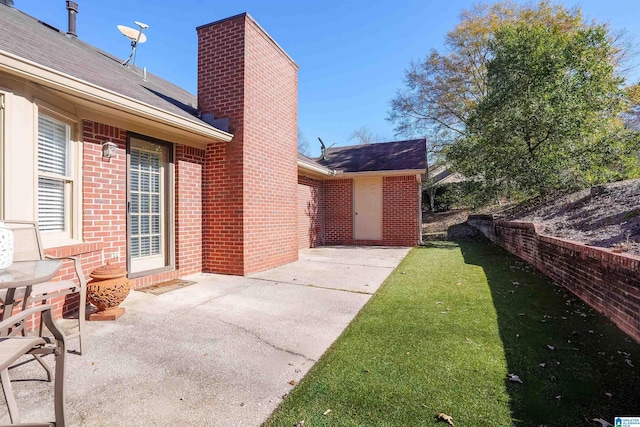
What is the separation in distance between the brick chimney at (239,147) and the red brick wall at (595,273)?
17.6 feet

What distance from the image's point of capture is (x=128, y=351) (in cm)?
283

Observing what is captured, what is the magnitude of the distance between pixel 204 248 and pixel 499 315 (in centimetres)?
521

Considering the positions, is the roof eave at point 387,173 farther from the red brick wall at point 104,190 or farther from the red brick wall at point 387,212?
the red brick wall at point 104,190

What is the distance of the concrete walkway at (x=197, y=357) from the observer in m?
2.03

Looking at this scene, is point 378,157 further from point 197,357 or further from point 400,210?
point 197,357

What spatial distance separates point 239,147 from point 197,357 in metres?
4.15

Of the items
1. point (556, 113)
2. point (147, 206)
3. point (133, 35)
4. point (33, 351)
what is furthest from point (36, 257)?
point (556, 113)

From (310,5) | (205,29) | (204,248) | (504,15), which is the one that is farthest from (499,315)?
(504,15)

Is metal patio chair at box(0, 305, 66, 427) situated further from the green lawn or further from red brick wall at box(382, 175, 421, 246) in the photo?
red brick wall at box(382, 175, 421, 246)

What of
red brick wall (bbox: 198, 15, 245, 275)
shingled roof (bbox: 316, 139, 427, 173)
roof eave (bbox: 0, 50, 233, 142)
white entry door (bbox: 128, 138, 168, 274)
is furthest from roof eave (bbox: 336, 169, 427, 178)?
white entry door (bbox: 128, 138, 168, 274)

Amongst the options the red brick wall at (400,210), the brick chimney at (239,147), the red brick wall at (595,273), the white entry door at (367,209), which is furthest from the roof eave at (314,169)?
the red brick wall at (595,273)

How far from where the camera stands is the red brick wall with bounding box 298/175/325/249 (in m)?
10.3

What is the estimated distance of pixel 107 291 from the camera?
3520 mm

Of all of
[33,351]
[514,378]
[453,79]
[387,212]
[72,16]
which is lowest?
A: [514,378]
